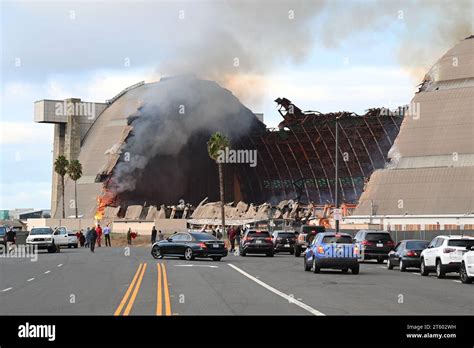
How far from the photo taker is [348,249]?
35188 millimetres

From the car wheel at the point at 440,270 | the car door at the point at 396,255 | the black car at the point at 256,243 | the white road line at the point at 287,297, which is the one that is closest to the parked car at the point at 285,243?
the black car at the point at 256,243

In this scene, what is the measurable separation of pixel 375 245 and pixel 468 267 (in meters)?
16.1

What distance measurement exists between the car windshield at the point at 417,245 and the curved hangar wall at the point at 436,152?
36957 millimetres

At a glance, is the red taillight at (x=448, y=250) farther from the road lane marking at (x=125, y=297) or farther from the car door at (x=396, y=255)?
the road lane marking at (x=125, y=297)

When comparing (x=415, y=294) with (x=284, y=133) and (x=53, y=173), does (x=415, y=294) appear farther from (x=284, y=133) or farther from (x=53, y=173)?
(x=53, y=173)

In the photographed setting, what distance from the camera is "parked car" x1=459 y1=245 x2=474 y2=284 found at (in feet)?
99.3

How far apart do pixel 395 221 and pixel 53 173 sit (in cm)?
7735

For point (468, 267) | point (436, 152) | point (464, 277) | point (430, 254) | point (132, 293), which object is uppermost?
point (436, 152)

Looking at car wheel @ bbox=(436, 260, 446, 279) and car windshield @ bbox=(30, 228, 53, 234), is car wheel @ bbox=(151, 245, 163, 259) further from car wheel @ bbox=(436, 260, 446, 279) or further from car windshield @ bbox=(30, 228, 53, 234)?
car wheel @ bbox=(436, 260, 446, 279)

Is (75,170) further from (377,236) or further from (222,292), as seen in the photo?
(222,292)

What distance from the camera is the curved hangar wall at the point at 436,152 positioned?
77125 mm

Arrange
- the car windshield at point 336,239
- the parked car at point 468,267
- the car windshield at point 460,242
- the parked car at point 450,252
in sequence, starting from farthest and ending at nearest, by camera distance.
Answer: the car windshield at point 336,239 < the parked car at point 450,252 < the car windshield at point 460,242 < the parked car at point 468,267

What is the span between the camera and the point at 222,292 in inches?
980

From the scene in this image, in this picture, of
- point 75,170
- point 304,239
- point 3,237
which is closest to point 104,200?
point 75,170
